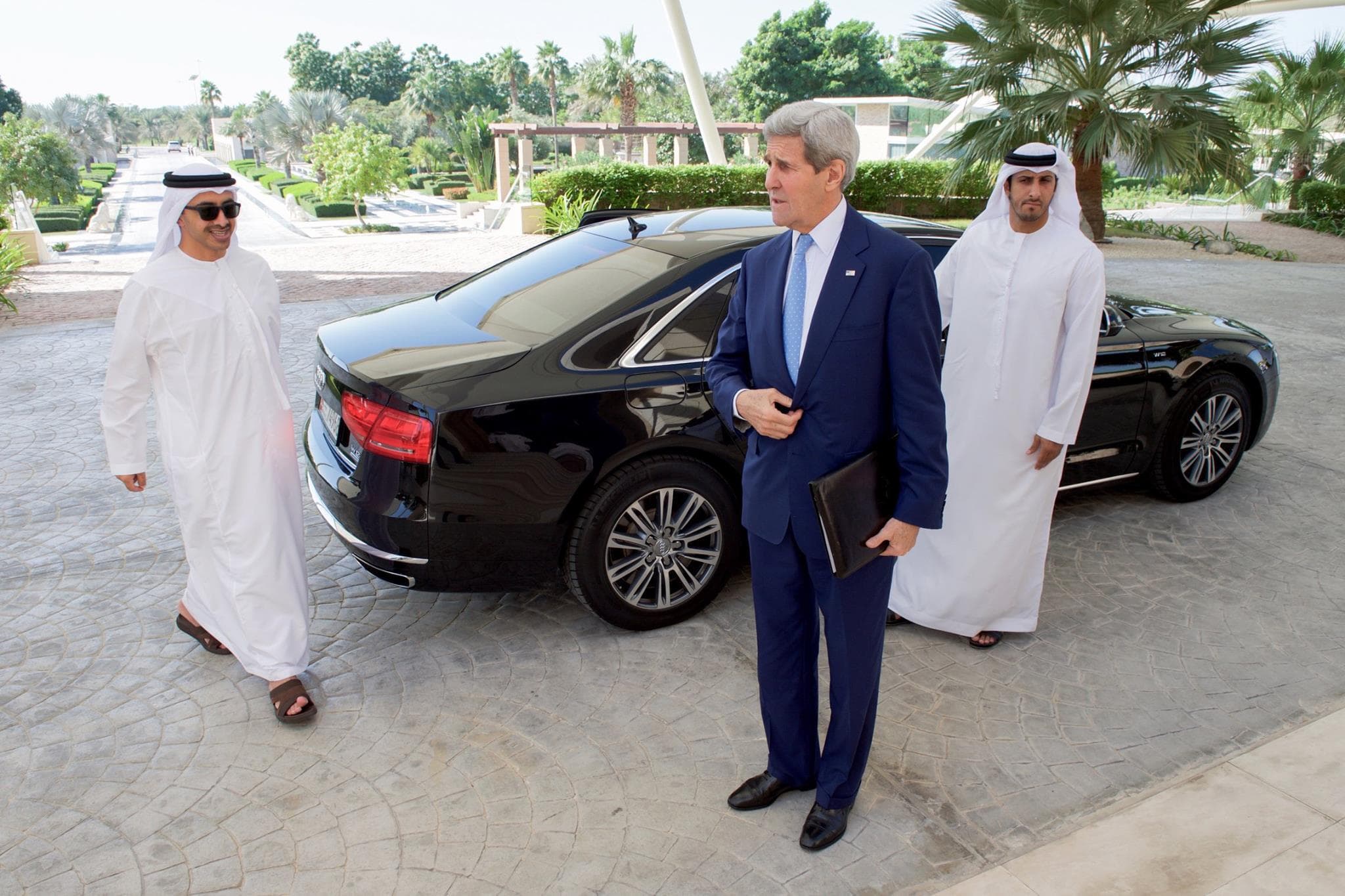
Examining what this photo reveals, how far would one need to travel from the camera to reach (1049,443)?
3.70 meters

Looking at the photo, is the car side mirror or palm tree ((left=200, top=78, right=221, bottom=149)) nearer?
the car side mirror

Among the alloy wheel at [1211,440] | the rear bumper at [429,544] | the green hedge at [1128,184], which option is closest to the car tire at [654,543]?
the rear bumper at [429,544]

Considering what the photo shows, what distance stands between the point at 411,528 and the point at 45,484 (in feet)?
10.7

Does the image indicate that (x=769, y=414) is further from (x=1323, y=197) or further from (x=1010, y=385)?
(x=1323, y=197)

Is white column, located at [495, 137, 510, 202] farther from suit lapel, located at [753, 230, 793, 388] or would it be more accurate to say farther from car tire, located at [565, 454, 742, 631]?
suit lapel, located at [753, 230, 793, 388]

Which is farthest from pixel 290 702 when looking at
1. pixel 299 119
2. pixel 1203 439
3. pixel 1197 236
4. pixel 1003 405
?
pixel 299 119

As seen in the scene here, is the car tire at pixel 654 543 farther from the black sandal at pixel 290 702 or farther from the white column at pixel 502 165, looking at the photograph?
the white column at pixel 502 165

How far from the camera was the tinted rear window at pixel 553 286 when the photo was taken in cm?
397

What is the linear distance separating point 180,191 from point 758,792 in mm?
2564

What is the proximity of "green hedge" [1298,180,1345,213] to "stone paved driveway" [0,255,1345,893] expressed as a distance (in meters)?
22.9

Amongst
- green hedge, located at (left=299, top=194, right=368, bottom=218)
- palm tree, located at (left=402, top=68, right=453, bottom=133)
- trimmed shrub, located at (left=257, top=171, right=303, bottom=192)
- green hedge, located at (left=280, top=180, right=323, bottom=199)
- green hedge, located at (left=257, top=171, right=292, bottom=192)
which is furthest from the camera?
palm tree, located at (left=402, top=68, right=453, bottom=133)

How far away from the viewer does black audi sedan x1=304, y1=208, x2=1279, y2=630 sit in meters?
3.50

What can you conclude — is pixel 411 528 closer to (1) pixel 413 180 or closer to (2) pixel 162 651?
(2) pixel 162 651

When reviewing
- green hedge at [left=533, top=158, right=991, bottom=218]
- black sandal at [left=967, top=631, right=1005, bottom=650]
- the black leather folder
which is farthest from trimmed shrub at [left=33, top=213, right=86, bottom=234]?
the black leather folder
